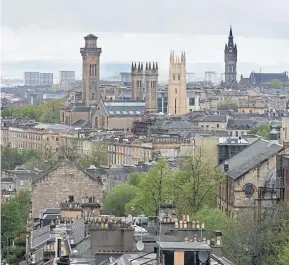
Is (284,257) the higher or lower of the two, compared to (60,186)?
lower

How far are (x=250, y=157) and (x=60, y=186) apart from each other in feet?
30.1

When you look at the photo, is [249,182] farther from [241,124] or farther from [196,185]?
[241,124]

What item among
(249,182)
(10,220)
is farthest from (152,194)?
(10,220)

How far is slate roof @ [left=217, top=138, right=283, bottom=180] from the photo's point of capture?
69.6 m

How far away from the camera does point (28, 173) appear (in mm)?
113375

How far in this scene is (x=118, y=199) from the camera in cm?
7862

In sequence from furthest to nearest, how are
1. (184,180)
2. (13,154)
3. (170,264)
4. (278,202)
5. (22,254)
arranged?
(13,154) → (184,180) → (22,254) → (278,202) → (170,264)

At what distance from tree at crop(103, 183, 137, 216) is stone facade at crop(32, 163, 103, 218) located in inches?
70.0

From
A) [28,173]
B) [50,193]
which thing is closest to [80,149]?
[28,173]

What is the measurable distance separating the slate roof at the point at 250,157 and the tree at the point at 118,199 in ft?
16.7

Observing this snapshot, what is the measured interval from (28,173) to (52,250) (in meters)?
65.8

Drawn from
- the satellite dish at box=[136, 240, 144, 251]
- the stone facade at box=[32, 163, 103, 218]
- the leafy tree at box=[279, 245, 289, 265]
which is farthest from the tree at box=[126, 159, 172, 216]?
the satellite dish at box=[136, 240, 144, 251]

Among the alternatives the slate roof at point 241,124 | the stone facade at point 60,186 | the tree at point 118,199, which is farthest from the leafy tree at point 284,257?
the slate roof at point 241,124

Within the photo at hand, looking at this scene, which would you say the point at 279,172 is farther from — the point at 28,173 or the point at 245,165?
the point at 28,173
